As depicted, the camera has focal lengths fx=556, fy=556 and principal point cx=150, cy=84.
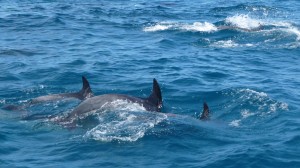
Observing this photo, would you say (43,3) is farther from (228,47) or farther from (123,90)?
(123,90)

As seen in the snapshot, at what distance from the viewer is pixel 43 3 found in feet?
163

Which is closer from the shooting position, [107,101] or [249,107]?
[107,101]

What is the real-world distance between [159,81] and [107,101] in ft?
16.7

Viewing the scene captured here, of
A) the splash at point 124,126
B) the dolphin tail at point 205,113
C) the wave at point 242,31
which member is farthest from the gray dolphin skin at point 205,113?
the wave at point 242,31

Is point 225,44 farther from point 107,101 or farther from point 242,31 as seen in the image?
point 107,101

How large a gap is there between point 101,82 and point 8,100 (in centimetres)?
433

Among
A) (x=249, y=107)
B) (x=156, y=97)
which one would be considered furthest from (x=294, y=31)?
(x=156, y=97)

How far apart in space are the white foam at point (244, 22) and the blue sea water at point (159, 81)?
7 cm

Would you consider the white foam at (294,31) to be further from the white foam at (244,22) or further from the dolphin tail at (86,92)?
the dolphin tail at (86,92)

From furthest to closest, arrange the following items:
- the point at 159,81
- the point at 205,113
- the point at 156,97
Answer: the point at 159,81 < the point at 156,97 < the point at 205,113

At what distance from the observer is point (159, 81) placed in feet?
77.8

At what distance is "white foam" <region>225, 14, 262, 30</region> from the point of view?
3722cm

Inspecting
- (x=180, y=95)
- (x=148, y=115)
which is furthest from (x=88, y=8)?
(x=148, y=115)

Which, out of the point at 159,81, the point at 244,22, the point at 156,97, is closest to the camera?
the point at 156,97
